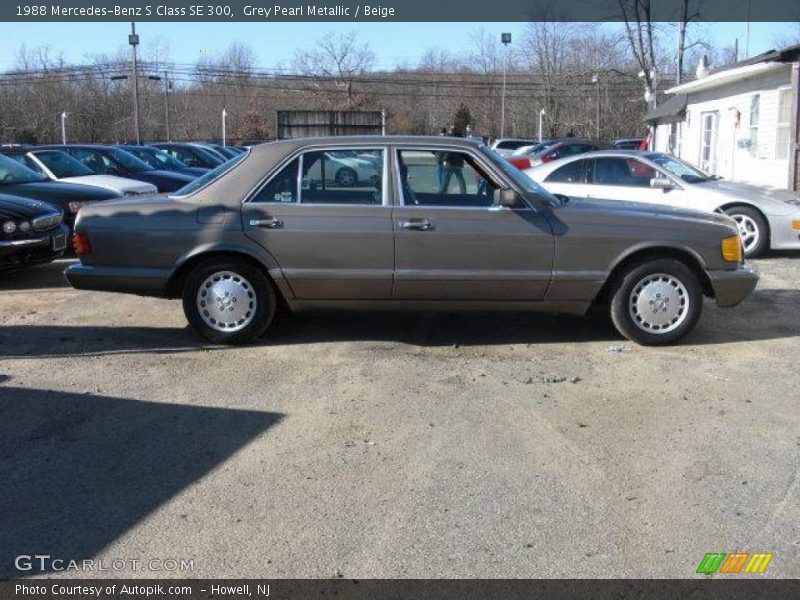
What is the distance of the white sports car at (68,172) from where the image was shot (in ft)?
40.8

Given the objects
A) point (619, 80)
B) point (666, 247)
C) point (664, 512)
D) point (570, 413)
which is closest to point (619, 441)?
point (570, 413)

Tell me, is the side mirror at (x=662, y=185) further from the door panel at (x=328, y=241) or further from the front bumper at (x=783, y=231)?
the door panel at (x=328, y=241)

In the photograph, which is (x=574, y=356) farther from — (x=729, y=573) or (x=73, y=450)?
(x=73, y=450)

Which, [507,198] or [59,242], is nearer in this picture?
[507,198]

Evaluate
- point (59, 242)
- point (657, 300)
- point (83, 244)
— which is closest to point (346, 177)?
point (83, 244)

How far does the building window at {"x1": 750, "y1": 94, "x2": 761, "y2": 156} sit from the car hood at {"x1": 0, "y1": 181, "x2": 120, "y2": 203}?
43.8 ft

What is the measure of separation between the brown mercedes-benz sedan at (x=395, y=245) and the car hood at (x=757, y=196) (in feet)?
15.4

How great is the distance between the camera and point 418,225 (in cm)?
598

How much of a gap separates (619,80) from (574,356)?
171ft

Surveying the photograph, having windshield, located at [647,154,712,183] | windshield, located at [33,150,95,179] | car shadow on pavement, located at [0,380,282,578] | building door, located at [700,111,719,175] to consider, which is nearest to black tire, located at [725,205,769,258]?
windshield, located at [647,154,712,183]

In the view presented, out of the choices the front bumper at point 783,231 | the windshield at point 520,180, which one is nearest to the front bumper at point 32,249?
the windshield at point 520,180

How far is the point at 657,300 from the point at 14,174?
29.1 feet

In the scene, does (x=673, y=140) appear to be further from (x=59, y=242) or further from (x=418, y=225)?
(x=418, y=225)

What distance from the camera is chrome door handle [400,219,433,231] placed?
5977mm
